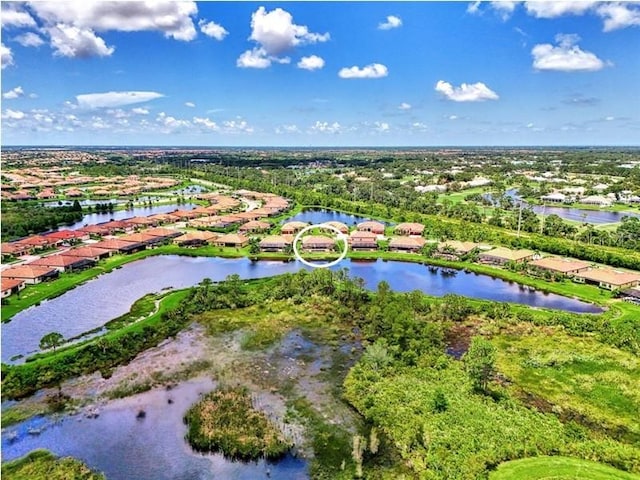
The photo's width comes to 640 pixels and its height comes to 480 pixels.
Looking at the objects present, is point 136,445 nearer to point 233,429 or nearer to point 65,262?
point 233,429

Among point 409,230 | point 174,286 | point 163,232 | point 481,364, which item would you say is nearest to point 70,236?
point 163,232

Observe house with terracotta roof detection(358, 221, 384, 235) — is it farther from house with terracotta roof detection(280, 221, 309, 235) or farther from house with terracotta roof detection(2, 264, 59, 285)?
house with terracotta roof detection(2, 264, 59, 285)

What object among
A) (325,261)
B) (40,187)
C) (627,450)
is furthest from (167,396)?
(40,187)

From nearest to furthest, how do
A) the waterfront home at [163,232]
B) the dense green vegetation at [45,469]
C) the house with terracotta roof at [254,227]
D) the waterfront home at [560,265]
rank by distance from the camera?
1. the dense green vegetation at [45,469]
2. the waterfront home at [560,265]
3. the waterfront home at [163,232]
4. the house with terracotta roof at [254,227]

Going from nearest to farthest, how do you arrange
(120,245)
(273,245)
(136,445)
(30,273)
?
(136,445) → (30,273) → (120,245) → (273,245)

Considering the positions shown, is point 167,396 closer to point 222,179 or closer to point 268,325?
point 268,325

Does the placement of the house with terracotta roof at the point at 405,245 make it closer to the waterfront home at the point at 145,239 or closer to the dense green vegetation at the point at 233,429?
the waterfront home at the point at 145,239

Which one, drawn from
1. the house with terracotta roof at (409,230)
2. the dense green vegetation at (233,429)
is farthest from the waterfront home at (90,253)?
the house with terracotta roof at (409,230)

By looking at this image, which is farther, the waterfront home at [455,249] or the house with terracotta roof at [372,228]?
the house with terracotta roof at [372,228]
